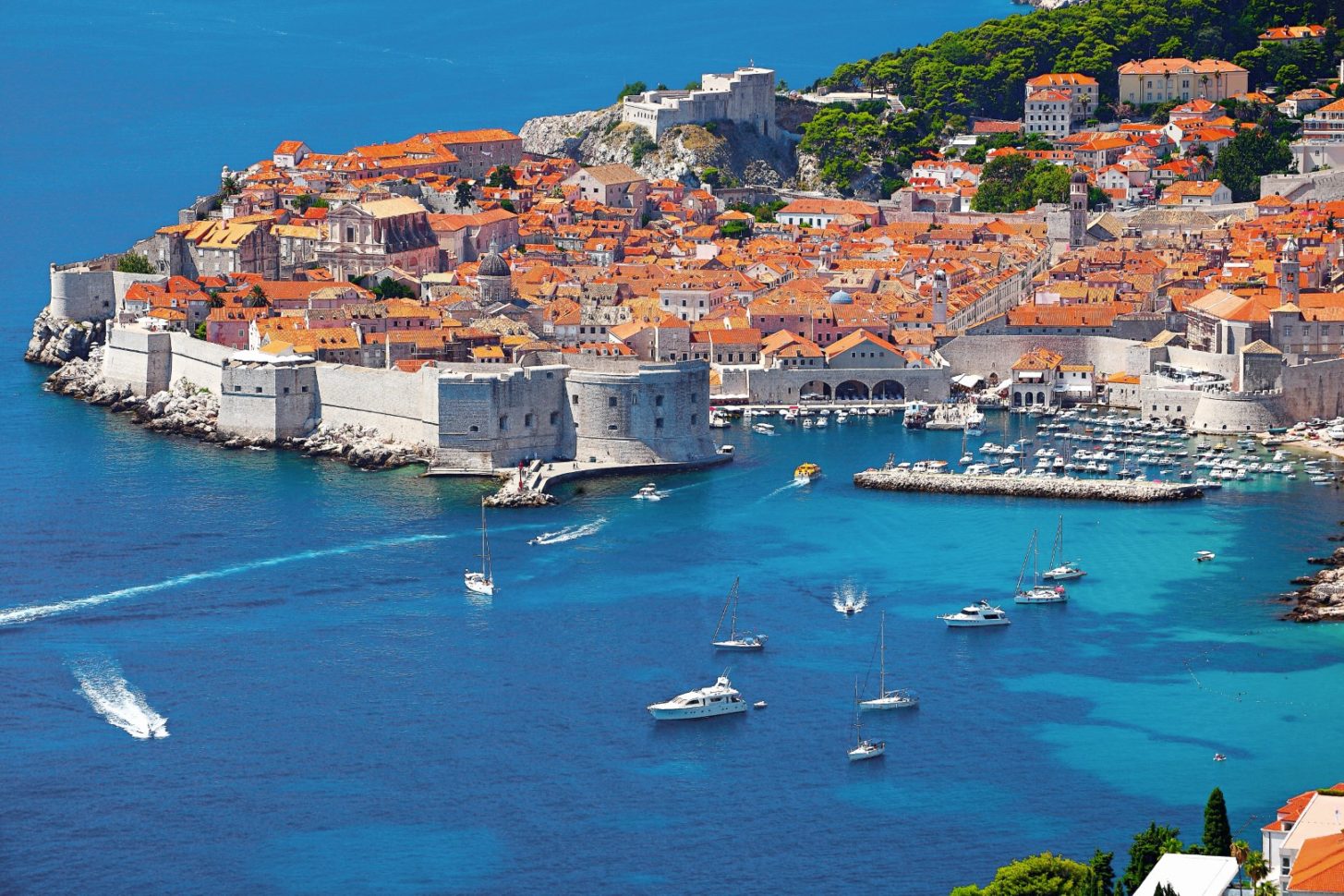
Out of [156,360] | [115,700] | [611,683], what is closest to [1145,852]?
[611,683]

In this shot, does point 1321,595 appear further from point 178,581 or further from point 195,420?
point 195,420

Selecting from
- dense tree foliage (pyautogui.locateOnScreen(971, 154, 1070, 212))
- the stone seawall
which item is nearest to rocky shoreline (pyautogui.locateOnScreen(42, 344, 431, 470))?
the stone seawall

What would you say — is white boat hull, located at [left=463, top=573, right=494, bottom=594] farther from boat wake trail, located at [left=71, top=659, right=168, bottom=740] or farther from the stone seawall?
the stone seawall

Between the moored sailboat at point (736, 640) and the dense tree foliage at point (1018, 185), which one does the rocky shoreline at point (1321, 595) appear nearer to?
the moored sailboat at point (736, 640)

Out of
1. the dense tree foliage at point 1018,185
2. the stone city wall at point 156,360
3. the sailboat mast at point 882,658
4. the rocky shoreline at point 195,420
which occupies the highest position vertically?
the dense tree foliage at point 1018,185

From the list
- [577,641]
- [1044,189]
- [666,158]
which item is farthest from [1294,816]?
[666,158]

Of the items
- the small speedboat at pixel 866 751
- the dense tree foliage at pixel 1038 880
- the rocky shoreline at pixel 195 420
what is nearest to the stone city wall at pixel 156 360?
the rocky shoreline at pixel 195 420

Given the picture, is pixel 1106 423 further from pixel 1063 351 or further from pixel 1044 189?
pixel 1044 189
